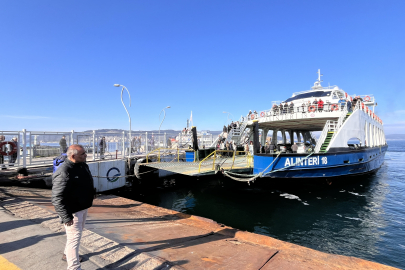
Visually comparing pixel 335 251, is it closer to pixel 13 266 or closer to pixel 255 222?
pixel 255 222

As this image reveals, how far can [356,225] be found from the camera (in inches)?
311

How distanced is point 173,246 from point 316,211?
303 inches

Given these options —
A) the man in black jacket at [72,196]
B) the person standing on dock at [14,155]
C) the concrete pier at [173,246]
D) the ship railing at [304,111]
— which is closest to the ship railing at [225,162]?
the ship railing at [304,111]

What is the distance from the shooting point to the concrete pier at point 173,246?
3.40 meters

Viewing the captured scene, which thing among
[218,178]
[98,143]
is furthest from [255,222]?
[98,143]

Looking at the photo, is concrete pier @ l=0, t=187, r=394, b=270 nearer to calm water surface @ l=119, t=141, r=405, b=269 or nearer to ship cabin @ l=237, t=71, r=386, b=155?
calm water surface @ l=119, t=141, r=405, b=269

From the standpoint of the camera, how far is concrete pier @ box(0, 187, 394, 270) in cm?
340

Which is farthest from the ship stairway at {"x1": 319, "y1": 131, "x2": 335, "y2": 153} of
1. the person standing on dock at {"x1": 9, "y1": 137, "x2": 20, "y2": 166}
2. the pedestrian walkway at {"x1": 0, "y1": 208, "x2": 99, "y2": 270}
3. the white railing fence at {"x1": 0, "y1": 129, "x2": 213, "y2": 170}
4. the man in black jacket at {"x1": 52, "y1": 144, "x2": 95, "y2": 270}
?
the person standing on dock at {"x1": 9, "y1": 137, "x2": 20, "y2": 166}

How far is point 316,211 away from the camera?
9.43 meters

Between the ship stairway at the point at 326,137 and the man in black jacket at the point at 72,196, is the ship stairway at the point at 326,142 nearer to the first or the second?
the ship stairway at the point at 326,137

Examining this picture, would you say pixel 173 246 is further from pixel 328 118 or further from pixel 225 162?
pixel 328 118

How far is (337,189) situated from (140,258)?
13.0 metres

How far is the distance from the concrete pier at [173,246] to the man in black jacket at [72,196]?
60cm

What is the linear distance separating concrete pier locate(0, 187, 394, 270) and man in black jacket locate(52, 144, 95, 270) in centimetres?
60
